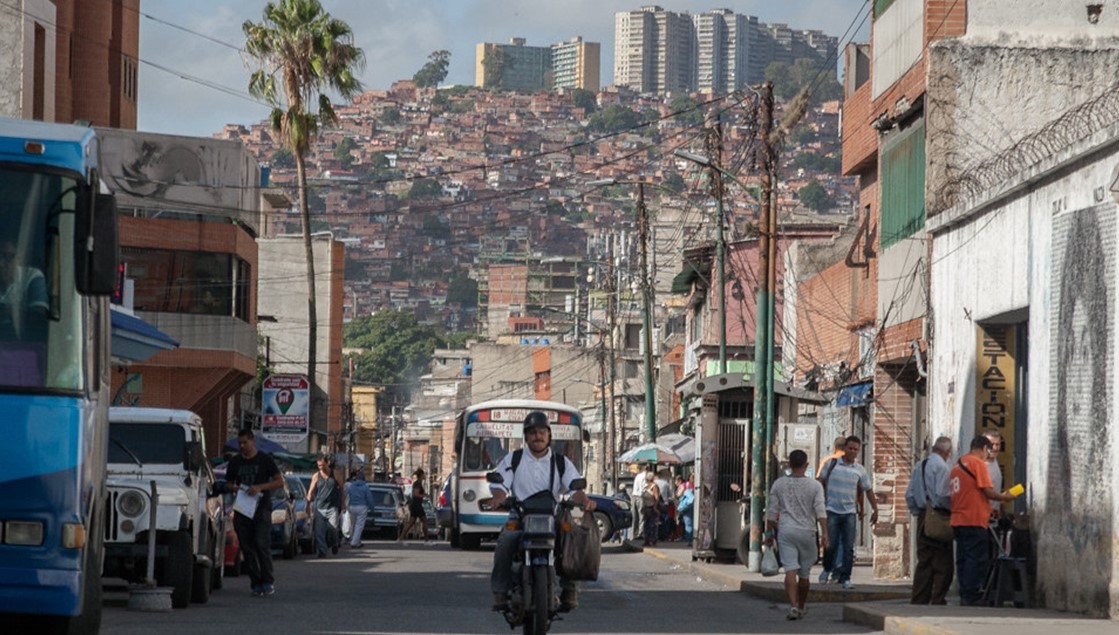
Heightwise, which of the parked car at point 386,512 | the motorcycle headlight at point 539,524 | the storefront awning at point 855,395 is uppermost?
the storefront awning at point 855,395

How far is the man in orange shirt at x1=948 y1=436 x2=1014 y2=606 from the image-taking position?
20.8 metres

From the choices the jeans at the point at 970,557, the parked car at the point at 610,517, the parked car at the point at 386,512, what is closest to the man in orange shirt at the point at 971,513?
the jeans at the point at 970,557

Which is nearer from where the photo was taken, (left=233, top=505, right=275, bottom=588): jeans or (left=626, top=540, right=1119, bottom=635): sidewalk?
(left=626, top=540, right=1119, bottom=635): sidewalk

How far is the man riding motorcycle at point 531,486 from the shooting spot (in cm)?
1511

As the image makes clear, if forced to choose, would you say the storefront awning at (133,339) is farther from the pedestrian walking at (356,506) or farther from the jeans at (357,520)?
the jeans at (357,520)

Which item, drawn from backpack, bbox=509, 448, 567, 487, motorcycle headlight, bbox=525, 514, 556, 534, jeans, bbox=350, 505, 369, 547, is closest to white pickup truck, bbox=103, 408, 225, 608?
backpack, bbox=509, 448, 567, 487

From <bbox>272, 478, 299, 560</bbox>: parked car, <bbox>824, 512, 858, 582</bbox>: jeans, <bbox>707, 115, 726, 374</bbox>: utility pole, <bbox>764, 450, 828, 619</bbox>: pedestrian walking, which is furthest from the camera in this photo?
<bbox>707, 115, 726, 374</bbox>: utility pole

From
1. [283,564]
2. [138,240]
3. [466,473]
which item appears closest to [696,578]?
[283,564]

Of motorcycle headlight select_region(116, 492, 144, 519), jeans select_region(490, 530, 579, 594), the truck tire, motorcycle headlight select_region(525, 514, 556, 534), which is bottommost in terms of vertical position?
the truck tire

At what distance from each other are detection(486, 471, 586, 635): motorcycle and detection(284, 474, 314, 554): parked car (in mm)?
19952

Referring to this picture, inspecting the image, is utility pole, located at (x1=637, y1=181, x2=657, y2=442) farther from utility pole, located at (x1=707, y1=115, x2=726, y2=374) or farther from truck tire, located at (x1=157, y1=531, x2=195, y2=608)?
truck tire, located at (x1=157, y1=531, x2=195, y2=608)

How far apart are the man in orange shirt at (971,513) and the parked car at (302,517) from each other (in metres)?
15.8

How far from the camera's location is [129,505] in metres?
19.6

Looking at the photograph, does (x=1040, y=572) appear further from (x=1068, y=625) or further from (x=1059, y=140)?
(x=1059, y=140)
